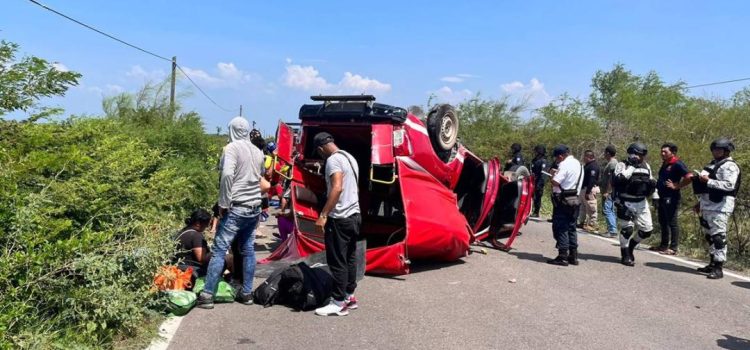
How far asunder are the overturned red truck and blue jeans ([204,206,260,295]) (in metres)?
1.44

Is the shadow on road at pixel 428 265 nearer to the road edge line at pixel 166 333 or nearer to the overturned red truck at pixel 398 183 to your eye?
the overturned red truck at pixel 398 183

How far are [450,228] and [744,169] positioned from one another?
5308mm

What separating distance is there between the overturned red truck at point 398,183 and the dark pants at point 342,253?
1308 millimetres

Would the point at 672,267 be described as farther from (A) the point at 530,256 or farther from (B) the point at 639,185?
(A) the point at 530,256

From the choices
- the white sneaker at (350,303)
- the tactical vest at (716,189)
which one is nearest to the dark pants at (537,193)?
the tactical vest at (716,189)

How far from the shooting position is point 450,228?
7262mm

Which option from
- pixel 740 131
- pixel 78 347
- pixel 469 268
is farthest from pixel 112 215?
pixel 740 131

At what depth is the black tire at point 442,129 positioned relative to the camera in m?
8.08

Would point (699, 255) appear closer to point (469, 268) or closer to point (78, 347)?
point (469, 268)

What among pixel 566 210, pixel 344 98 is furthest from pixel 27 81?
pixel 566 210

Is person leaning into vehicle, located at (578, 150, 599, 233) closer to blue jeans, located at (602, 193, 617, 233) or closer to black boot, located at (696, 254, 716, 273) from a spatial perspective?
blue jeans, located at (602, 193, 617, 233)

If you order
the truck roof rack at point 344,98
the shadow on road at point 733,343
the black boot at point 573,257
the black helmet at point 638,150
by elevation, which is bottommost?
the shadow on road at point 733,343

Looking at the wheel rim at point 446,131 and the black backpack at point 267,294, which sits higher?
the wheel rim at point 446,131

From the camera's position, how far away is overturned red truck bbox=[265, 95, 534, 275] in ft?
22.9
